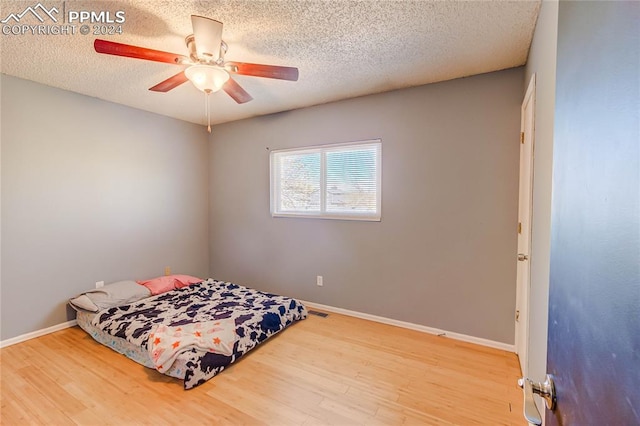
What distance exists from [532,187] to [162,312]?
129 inches

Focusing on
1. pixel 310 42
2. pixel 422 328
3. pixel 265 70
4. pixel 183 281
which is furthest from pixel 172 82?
pixel 422 328

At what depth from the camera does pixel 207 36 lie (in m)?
1.76

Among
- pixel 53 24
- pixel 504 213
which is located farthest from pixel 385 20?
pixel 53 24

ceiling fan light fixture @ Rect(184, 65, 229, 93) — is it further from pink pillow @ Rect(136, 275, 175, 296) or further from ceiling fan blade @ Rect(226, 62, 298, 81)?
pink pillow @ Rect(136, 275, 175, 296)

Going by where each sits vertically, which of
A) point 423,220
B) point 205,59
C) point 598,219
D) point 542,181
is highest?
point 205,59

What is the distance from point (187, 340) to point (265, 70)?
6.68 feet

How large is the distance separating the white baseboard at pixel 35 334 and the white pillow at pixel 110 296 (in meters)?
0.22

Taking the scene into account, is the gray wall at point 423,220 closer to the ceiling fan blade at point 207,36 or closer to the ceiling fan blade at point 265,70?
the ceiling fan blade at point 265,70

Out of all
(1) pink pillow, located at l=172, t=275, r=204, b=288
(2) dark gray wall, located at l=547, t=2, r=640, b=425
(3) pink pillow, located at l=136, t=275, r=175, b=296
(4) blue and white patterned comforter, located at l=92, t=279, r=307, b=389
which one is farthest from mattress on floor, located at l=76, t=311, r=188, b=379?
(2) dark gray wall, located at l=547, t=2, r=640, b=425

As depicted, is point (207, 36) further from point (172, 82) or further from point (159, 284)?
point (159, 284)

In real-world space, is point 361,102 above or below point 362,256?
above

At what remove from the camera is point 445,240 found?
9.29 feet

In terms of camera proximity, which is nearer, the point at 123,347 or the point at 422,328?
→ the point at 123,347

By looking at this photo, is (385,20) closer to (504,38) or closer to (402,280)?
(504,38)
